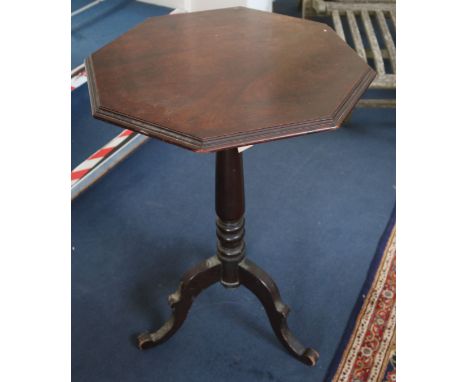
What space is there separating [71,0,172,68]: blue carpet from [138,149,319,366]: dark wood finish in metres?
1.49

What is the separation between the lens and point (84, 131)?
2701mm

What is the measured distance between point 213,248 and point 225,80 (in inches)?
40.7

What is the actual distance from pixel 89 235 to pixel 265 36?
1215 mm

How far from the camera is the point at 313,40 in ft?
5.14

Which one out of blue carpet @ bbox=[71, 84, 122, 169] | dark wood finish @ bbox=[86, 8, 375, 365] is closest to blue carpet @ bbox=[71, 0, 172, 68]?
blue carpet @ bbox=[71, 84, 122, 169]

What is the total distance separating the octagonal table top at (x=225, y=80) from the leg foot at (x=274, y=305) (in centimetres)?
66

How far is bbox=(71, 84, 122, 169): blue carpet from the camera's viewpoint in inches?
101

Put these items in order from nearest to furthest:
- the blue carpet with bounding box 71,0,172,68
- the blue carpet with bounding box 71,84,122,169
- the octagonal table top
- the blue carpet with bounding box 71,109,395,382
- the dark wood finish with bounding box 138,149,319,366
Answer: the octagonal table top, the dark wood finish with bounding box 138,149,319,366, the blue carpet with bounding box 71,109,395,382, the blue carpet with bounding box 71,84,122,169, the blue carpet with bounding box 71,0,172,68

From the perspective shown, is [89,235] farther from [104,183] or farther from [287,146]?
[287,146]

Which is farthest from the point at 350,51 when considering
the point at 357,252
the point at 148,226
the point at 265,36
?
the point at 148,226

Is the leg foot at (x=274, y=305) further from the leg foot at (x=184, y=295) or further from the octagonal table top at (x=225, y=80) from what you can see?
the octagonal table top at (x=225, y=80)

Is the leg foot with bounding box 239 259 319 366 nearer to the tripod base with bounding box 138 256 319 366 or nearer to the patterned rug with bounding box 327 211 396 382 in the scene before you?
the tripod base with bounding box 138 256 319 366

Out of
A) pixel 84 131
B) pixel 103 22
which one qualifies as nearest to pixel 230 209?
pixel 84 131

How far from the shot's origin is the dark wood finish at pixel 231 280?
5.38 feet
